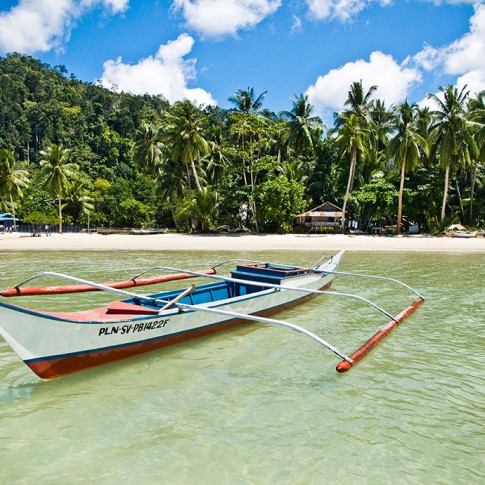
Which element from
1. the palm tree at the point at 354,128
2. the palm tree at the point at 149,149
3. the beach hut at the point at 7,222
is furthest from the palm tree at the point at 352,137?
the beach hut at the point at 7,222

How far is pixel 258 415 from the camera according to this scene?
16.0ft

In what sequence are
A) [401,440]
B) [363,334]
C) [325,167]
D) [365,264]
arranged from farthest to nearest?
[325,167] → [365,264] → [363,334] → [401,440]

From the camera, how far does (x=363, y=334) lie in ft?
26.8

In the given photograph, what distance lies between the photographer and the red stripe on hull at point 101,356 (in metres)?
5.36

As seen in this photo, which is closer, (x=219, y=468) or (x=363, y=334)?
(x=219, y=468)

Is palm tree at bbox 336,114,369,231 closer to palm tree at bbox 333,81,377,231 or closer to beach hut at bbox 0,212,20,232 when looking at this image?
palm tree at bbox 333,81,377,231

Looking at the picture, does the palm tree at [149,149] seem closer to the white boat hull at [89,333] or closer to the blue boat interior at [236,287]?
the blue boat interior at [236,287]

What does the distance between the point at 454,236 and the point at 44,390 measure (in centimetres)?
3468

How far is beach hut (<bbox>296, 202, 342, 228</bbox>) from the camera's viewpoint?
39.9 meters

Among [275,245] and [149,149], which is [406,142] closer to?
[275,245]

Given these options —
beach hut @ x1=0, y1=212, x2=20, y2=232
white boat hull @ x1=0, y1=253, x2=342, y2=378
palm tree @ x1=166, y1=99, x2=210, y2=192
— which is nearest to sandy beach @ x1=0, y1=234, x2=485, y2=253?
palm tree @ x1=166, y1=99, x2=210, y2=192

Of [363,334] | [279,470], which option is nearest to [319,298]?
[363,334]

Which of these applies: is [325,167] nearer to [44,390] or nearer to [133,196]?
[133,196]

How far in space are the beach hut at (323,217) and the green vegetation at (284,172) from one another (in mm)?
1196
